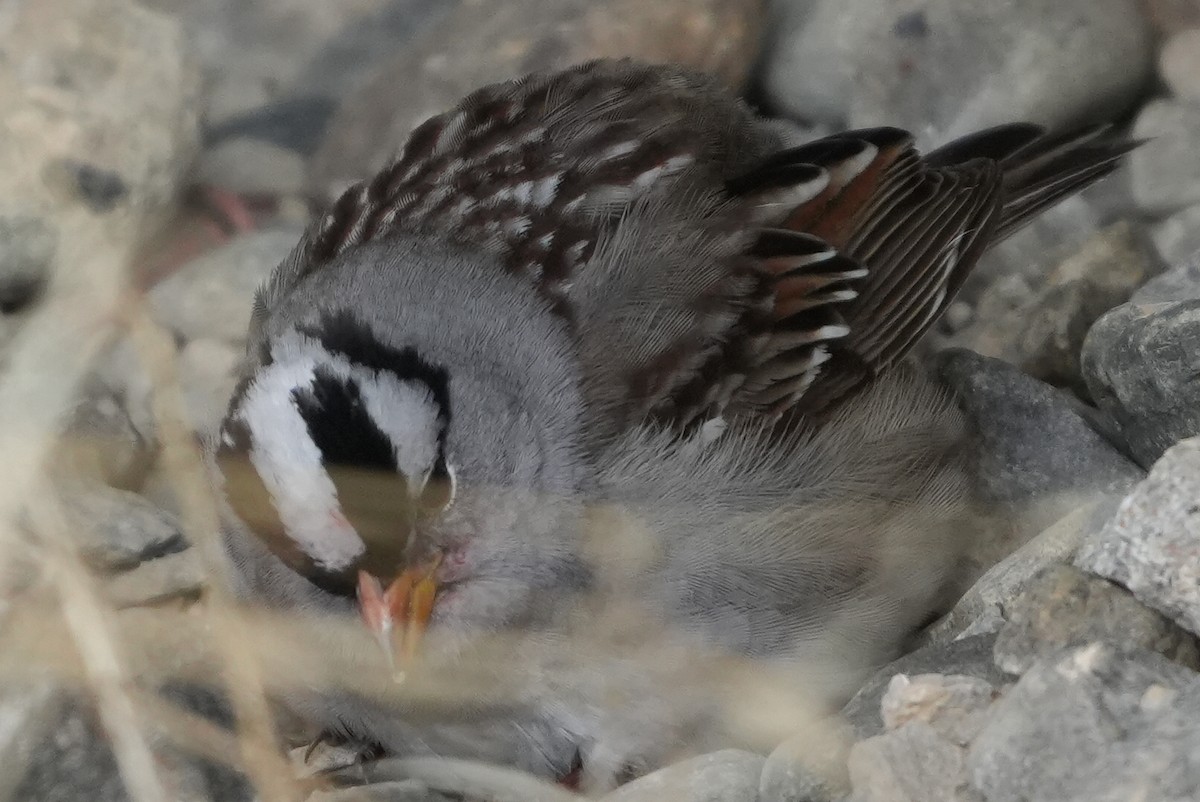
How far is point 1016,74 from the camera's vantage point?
3191mm

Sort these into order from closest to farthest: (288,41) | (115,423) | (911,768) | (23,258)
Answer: (911,768) → (115,423) → (23,258) → (288,41)

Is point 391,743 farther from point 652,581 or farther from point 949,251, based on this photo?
point 949,251

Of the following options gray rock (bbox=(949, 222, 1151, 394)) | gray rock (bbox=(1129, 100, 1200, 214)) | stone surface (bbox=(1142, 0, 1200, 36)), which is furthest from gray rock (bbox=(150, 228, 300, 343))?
stone surface (bbox=(1142, 0, 1200, 36))

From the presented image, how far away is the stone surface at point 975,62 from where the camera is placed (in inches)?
124

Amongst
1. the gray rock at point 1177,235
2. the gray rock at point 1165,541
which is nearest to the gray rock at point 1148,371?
the gray rock at point 1165,541

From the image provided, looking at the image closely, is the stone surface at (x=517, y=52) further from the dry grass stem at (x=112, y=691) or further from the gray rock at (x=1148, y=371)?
the dry grass stem at (x=112, y=691)

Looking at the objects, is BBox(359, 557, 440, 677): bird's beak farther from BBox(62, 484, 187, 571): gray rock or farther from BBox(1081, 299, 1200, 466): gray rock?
BBox(1081, 299, 1200, 466): gray rock

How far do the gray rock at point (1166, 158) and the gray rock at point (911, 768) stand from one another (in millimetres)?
1989

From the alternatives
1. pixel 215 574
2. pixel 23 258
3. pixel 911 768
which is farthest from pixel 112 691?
pixel 23 258

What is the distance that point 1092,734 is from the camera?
4.39ft

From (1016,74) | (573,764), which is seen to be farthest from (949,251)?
(573,764)

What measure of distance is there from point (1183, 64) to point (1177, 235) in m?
0.47

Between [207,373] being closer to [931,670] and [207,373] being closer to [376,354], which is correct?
[376,354]

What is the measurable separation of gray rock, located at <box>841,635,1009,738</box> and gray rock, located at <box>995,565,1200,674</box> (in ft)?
0.16
